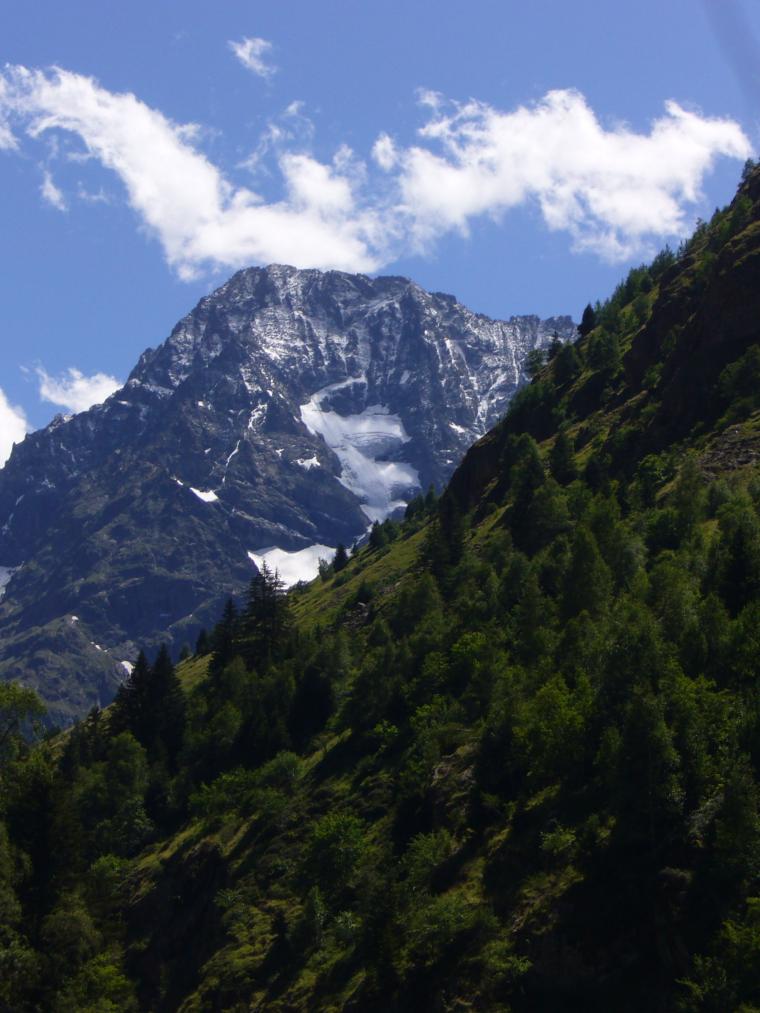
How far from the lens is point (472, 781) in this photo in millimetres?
61750

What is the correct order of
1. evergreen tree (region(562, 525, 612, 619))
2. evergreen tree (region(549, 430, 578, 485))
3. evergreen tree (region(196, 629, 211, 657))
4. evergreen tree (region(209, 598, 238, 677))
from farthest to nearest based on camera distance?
1. evergreen tree (region(196, 629, 211, 657))
2. evergreen tree (region(549, 430, 578, 485))
3. evergreen tree (region(209, 598, 238, 677))
4. evergreen tree (region(562, 525, 612, 619))

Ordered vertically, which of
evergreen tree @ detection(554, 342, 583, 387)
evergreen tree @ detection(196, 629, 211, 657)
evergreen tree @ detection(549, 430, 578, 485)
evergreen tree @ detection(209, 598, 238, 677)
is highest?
evergreen tree @ detection(554, 342, 583, 387)

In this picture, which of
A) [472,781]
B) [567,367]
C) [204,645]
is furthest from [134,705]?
[567,367]

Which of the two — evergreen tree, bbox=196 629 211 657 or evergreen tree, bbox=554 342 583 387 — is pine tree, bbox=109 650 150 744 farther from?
evergreen tree, bbox=554 342 583 387

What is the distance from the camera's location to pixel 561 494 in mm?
120188

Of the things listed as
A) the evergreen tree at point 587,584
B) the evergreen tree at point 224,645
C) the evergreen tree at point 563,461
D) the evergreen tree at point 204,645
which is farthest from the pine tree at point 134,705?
the evergreen tree at point 587,584

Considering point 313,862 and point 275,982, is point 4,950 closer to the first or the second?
point 275,982

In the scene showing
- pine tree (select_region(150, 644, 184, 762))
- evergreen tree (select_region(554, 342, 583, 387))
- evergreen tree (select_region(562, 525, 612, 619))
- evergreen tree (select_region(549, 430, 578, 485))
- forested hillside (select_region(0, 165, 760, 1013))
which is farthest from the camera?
evergreen tree (select_region(554, 342, 583, 387))

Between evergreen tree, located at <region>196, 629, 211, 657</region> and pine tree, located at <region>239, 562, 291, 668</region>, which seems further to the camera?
evergreen tree, located at <region>196, 629, 211, 657</region>

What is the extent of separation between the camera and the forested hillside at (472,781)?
43562 millimetres

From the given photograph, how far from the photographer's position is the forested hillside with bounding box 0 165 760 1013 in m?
43.6

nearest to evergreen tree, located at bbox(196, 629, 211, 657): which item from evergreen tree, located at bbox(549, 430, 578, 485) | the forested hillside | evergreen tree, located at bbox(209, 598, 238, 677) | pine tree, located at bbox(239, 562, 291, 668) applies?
evergreen tree, located at bbox(209, 598, 238, 677)

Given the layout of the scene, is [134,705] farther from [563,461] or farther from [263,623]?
[563,461]

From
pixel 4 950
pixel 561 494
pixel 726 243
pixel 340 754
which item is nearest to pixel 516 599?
pixel 340 754
